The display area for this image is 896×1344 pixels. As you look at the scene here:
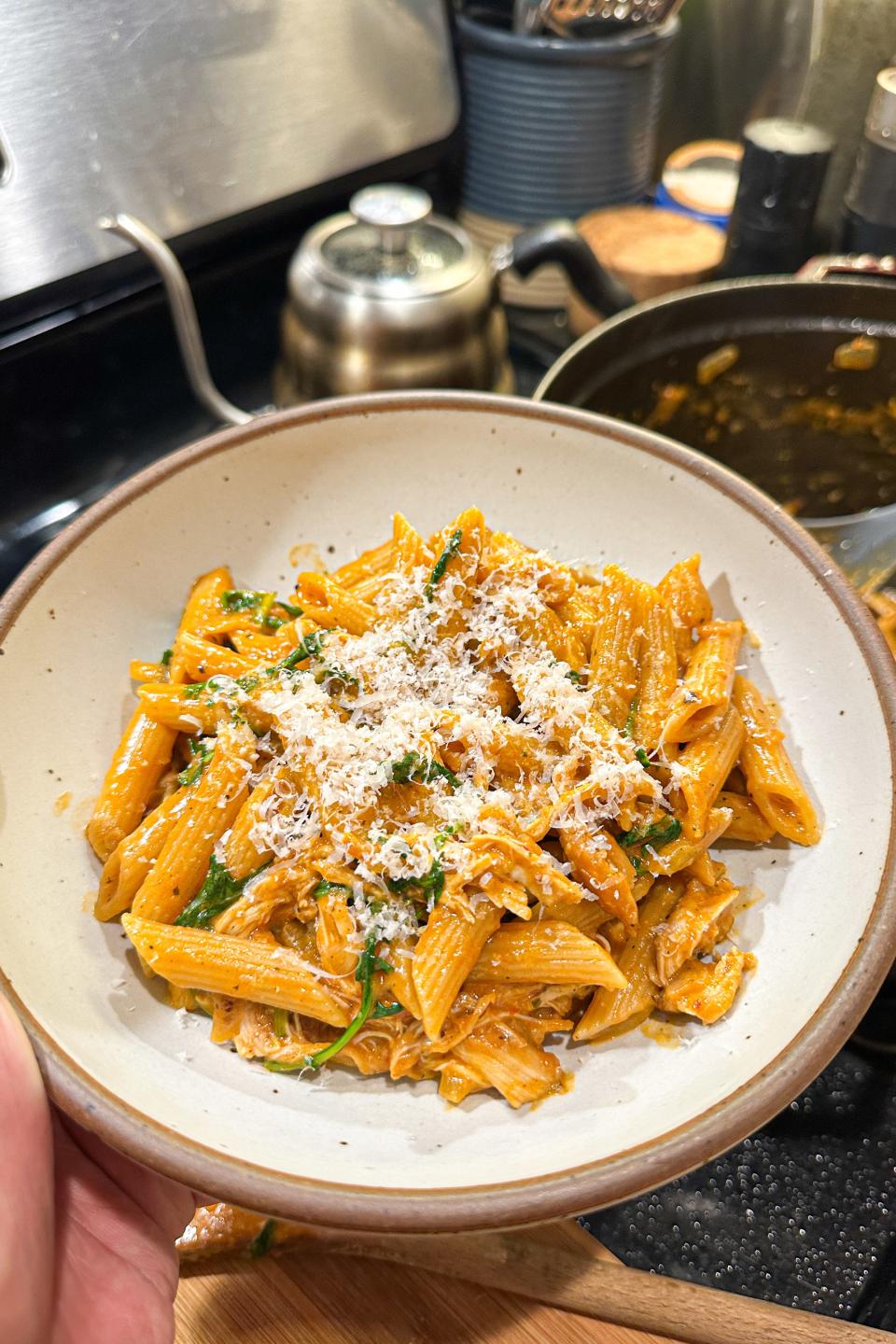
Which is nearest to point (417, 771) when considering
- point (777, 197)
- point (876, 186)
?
point (777, 197)

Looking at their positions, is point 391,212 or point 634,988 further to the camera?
point 391,212

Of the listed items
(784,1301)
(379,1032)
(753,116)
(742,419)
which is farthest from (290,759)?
(753,116)

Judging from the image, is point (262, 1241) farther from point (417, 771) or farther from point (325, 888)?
point (417, 771)

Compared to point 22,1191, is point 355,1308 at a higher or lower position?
lower

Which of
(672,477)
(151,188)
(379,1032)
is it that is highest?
(151,188)

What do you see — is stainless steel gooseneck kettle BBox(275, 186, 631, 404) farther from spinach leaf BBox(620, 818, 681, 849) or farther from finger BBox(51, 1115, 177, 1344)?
finger BBox(51, 1115, 177, 1344)

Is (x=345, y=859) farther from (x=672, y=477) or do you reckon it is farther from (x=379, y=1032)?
(x=672, y=477)
